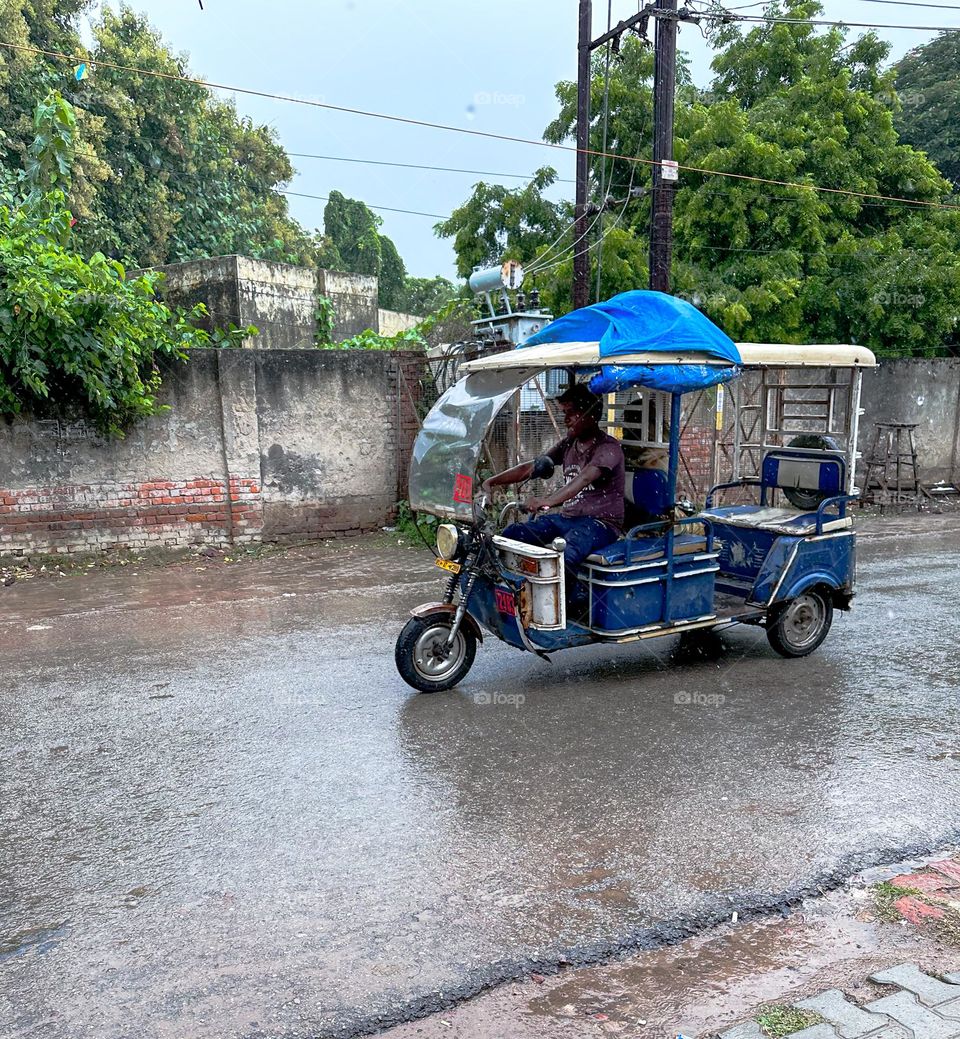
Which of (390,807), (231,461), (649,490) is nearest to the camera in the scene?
(390,807)

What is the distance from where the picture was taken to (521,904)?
339 centimetres

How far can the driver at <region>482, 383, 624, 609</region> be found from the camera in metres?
5.71

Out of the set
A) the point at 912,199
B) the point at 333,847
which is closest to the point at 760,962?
the point at 333,847

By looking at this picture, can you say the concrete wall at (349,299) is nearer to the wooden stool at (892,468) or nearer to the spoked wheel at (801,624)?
the wooden stool at (892,468)

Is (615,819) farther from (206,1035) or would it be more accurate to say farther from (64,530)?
(64,530)

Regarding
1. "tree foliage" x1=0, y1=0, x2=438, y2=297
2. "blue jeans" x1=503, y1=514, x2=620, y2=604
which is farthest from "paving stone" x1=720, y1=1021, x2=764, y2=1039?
"tree foliage" x1=0, y1=0, x2=438, y2=297

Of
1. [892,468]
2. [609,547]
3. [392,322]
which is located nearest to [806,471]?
[609,547]

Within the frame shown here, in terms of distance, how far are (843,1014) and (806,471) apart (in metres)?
4.75

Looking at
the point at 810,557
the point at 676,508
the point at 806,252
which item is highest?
the point at 806,252

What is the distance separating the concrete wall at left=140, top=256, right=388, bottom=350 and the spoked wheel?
9.54 m

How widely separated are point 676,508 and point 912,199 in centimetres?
1375

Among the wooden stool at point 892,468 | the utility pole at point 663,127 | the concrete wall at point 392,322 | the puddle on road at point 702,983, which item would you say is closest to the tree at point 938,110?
the wooden stool at point 892,468

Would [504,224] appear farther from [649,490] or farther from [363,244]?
[363,244]

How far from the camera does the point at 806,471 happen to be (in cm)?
691
